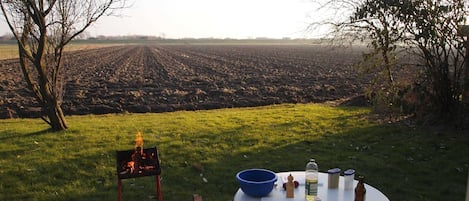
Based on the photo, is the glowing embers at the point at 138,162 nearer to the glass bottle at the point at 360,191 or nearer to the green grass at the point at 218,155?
the green grass at the point at 218,155

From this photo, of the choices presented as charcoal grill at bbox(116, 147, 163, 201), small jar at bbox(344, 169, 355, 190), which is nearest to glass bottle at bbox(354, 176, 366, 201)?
small jar at bbox(344, 169, 355, 190)

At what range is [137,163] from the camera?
196 inches

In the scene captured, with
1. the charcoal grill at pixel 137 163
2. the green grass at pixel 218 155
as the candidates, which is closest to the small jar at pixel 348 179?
the charcoal grill at pixel 137 163

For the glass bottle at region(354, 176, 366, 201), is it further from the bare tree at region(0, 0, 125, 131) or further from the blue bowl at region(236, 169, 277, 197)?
the bare tree at region(0, 0, 125, 131)

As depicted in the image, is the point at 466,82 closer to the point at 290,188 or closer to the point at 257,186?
the point at 290,188

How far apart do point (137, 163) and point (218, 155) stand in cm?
339

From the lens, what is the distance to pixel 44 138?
9492mm

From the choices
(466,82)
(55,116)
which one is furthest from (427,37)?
(55,116)

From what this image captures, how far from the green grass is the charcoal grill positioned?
1421mm

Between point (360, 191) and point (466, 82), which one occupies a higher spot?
point (466, 82)

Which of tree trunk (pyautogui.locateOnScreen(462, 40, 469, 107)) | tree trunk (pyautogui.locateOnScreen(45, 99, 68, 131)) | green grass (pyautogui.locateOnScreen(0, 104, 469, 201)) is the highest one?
tree trunk (pyautogui.locateOnScreen(462, 40, 469, 107))

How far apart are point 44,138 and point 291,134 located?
18.1 feet

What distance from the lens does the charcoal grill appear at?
4.85 metres

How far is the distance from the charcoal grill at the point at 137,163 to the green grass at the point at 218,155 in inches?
55.9
